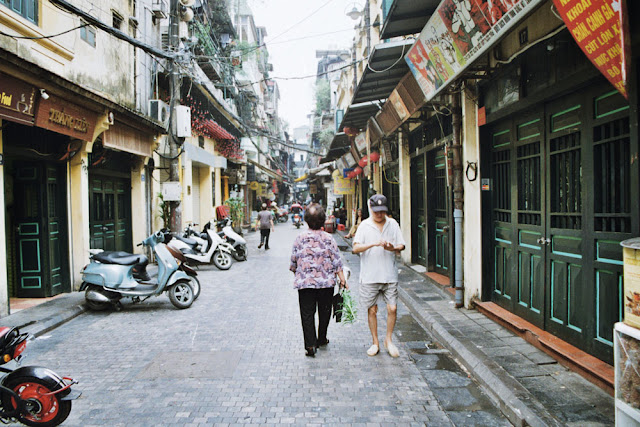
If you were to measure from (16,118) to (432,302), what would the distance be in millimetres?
7026

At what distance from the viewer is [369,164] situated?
48.6 feet

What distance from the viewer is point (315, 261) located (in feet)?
17.1

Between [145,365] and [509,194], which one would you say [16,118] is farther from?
[509,194]

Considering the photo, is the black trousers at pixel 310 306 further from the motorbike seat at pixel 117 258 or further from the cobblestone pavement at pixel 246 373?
the motorbike seat at pixel 117 258

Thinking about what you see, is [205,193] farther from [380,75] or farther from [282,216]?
[282,216]

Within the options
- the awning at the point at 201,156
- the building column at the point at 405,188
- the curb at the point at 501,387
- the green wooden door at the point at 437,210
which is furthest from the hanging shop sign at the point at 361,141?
the curb at the point at 501,387

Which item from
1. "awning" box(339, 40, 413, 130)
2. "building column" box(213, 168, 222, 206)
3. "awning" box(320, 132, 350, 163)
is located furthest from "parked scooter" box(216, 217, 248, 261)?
"building column" box(213, 168, 222, 206)

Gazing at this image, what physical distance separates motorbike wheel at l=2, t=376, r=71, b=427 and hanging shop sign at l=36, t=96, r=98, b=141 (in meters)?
5.07

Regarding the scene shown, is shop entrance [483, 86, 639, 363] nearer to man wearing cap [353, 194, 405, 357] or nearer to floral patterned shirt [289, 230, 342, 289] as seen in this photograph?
man wearing cap [353, 194, 405, 357]

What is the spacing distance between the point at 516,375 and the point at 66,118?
26.2 feet

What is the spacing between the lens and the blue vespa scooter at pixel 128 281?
7.50m

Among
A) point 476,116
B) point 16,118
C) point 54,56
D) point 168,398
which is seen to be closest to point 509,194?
point 476,116

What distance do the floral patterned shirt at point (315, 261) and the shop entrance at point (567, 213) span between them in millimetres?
2473

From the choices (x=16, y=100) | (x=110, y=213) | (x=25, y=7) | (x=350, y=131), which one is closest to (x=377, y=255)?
(x=16, y=100)
